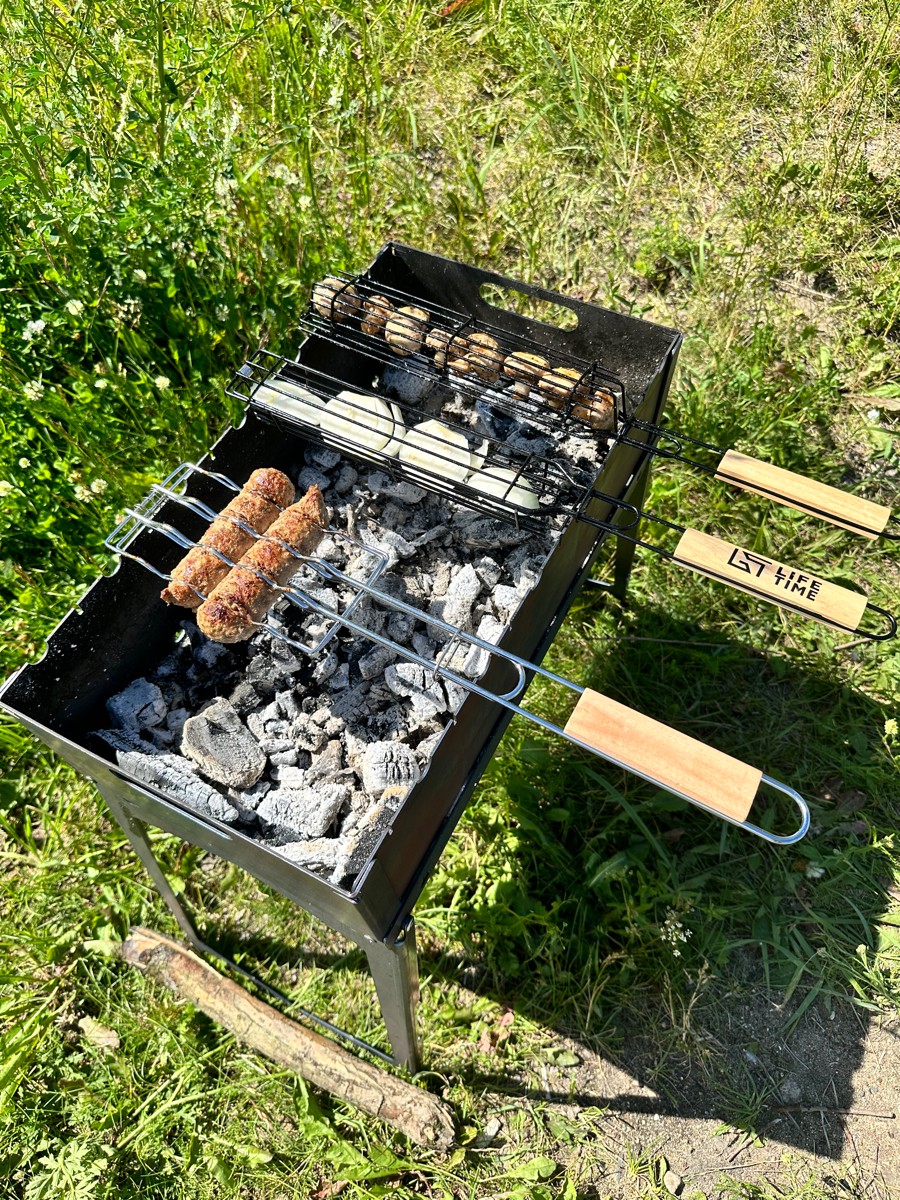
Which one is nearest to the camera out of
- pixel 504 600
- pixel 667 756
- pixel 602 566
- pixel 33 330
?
pixel 667 756

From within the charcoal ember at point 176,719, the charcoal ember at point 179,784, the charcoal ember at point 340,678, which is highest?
the charcoal ember at point 340,678

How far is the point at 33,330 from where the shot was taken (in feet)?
9.97

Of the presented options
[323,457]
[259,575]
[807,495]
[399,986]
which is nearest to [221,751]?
[259,575]

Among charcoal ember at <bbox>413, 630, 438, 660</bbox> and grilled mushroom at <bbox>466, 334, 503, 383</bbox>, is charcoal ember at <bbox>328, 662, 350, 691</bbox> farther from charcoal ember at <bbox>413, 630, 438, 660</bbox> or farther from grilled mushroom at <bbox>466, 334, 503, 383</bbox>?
grilled mushroom at <bbox>466, 334, 503, 383</bbox>

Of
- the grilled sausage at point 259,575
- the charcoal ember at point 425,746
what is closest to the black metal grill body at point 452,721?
the charcoal ember at point 425,746

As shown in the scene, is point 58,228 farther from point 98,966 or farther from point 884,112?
point 884,112

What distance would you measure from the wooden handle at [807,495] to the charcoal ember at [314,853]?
3.99ft

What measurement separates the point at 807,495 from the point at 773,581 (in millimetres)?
261

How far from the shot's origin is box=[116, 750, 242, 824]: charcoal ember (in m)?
2.00

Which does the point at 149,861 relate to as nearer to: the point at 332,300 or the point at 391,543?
the point at 391,543

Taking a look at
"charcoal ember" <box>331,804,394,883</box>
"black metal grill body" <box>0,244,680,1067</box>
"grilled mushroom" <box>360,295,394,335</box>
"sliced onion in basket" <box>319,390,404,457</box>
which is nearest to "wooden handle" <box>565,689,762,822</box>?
"black metal grill body" <box>0,244,680,1067</box>

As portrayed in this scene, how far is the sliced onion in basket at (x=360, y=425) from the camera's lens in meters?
2.37

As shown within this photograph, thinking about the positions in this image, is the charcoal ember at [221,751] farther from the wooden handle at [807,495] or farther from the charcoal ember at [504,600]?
the wooden handle at [807,495]

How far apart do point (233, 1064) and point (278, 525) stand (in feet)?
5.39
